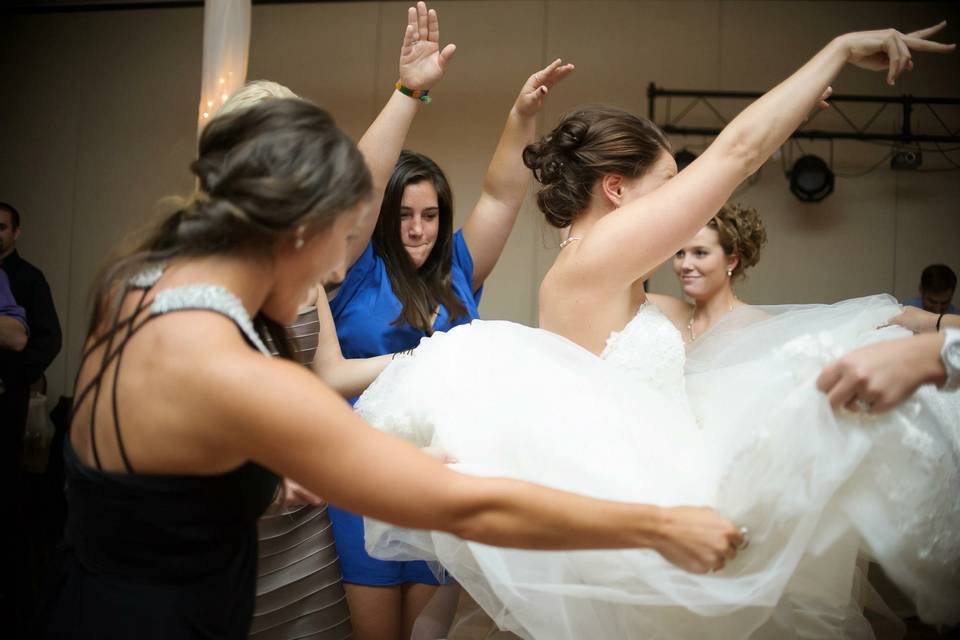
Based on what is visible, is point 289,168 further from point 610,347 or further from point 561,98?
point 561,98

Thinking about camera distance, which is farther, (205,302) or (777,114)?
(777,114)

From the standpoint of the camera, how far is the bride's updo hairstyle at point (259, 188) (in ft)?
3.33

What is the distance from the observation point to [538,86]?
207 cm

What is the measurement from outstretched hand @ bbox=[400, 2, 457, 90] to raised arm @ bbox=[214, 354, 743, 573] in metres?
1.28

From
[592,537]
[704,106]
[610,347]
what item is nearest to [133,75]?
[704,106]

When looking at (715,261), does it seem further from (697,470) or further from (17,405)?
(17,405)

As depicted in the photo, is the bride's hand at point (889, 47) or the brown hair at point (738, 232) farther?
the brown hair at point (738, 232)

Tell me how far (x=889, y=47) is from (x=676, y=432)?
744 mm

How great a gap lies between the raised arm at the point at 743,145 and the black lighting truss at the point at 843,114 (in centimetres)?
429

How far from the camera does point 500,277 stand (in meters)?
6.12

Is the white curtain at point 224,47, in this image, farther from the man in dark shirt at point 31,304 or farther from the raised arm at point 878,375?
the raised arm at point 878,375

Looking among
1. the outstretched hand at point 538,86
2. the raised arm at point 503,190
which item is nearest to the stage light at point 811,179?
the raised arm at point 503,190

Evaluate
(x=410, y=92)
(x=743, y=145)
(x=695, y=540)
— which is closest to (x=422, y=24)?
(x=410, y=92)

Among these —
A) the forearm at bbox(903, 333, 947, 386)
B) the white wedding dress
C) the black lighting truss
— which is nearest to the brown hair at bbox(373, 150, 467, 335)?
the white wedding dress
